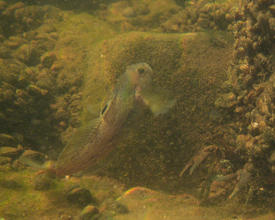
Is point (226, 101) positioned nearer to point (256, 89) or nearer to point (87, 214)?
point (256, 89)

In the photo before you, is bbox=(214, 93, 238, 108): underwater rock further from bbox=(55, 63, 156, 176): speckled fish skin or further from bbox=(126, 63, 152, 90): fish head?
bbox=(55, 63, 156, 176): speckled fish skin

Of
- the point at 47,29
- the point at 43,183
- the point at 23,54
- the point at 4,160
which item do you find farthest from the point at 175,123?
the point at 47,29

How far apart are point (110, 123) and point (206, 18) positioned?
4112mm

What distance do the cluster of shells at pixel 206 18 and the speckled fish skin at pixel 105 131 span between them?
115 inches

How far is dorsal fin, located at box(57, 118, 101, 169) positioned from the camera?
A: 85.5 inches

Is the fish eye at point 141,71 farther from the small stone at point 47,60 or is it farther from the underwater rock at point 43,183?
the small stone at point 47,60

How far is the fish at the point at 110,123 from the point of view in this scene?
2184 mm

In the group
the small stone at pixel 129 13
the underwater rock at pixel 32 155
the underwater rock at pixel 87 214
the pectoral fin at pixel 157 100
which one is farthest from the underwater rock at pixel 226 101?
the small stone at pixel 129 13

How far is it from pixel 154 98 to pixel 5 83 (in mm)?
3312

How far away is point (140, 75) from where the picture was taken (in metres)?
2.81

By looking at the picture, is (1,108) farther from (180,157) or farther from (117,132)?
(180,157)

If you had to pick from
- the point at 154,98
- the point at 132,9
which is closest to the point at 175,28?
the point at 132,9

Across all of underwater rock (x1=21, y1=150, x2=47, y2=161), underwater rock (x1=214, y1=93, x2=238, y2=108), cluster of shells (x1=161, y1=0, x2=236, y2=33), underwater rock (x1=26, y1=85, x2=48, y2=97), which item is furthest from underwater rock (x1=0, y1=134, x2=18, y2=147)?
cluster of shells (x1=161, y1=0, x2=236, y2=33)

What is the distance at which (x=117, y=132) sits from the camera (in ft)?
7.75
